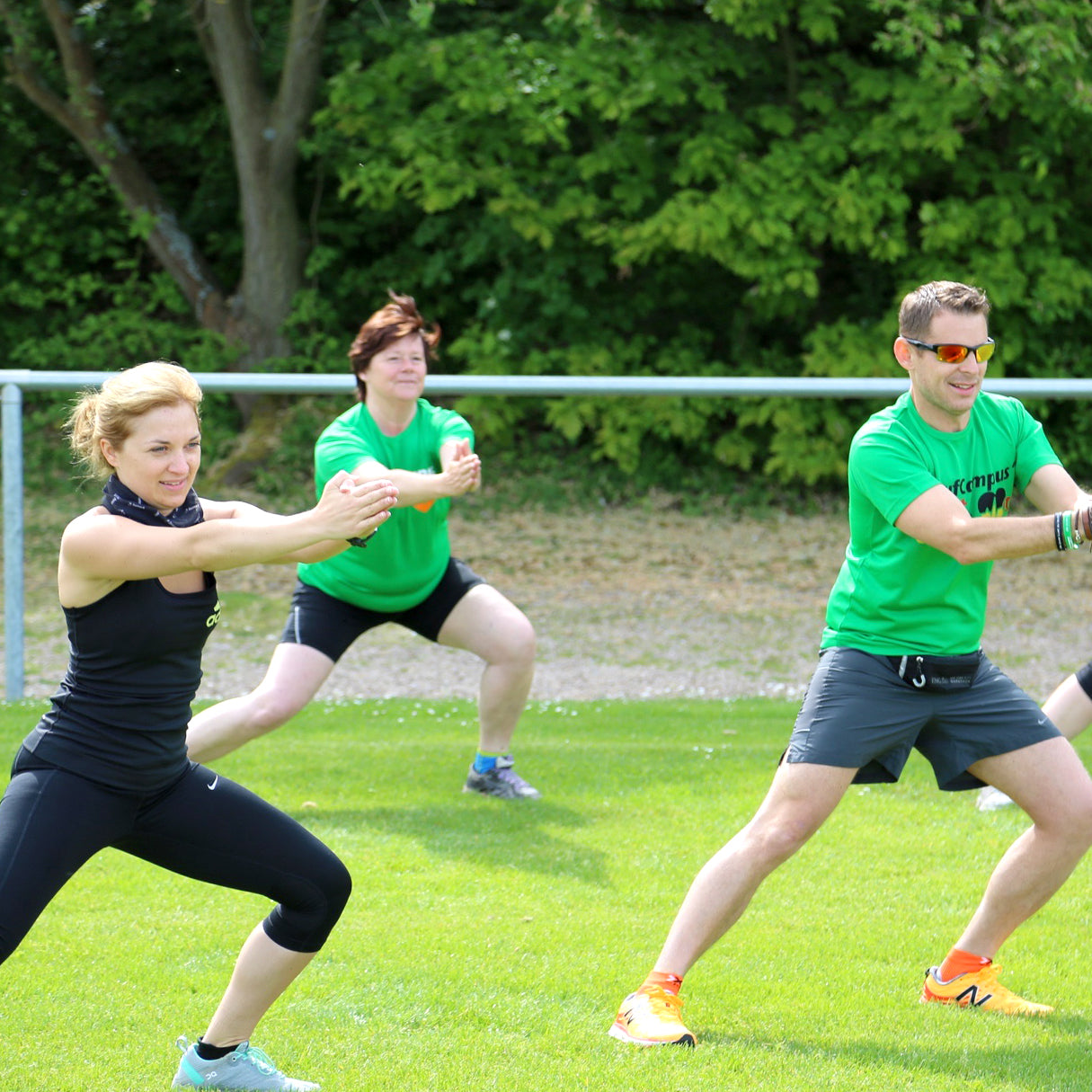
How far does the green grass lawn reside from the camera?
3.69 m

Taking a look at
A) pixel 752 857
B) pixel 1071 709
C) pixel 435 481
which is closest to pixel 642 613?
pixel 1071 709

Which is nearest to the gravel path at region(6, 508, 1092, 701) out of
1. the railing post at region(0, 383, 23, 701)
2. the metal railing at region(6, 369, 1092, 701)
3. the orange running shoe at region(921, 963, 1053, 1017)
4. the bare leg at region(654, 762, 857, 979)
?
the railing post at region(0, 383, 23, 701)

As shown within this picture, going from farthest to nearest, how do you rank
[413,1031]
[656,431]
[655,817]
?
[656,431] → [655,817] → [413,1031]

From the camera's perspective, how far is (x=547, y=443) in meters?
15.9

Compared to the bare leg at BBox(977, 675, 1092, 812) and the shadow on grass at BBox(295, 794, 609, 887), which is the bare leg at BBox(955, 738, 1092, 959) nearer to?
the shadow on grass at BBox(295, 794, 609, 887)

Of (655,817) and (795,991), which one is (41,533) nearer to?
(655,817)

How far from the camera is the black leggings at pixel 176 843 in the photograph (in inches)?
122

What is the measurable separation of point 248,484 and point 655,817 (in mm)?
9760

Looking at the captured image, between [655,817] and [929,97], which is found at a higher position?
[929,97]

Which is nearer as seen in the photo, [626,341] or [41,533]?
[41,533]

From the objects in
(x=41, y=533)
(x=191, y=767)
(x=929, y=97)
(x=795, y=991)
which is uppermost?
(x=929, y=97)

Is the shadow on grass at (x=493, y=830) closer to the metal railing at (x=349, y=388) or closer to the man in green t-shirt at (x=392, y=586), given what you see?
the man in green t-shirt at (x=392, y=586)

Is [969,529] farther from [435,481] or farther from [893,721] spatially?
[435,481]

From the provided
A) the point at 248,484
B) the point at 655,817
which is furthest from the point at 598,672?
the point at 248,484
